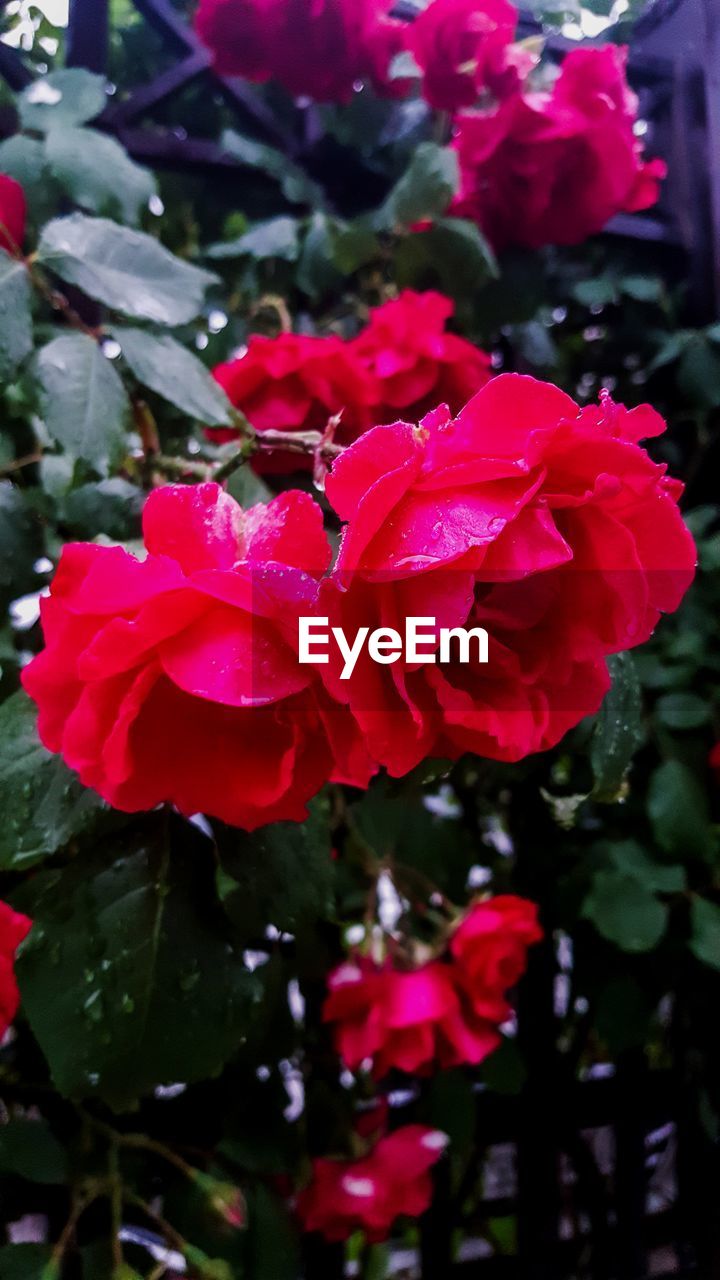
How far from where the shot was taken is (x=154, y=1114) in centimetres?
62

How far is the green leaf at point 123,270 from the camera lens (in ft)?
1.37

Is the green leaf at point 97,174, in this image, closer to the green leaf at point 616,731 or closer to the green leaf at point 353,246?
the green leaf at point 353,246

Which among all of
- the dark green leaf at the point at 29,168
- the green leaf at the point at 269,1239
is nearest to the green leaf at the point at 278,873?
the green leaf at the point at 269,1239

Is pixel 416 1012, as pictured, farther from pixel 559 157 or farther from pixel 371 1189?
pixel 559 157

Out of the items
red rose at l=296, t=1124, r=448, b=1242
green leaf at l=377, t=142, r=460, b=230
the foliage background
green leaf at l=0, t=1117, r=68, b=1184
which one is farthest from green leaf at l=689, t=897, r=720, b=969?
green leaf at l=377, t=142, r=460, b=230

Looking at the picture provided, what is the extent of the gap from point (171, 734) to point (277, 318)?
22.4 inches

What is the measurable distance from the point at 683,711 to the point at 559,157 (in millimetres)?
422

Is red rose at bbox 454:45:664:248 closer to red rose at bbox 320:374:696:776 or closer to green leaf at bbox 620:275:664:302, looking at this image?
green leaf at bbox 620:275:664:302

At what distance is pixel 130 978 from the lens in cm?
31

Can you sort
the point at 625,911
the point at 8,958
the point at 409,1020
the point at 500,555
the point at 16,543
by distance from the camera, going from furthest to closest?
the point at 625,911
the point at 409,1020
the point at 16,543
the point at 8,958
the point at 500,555

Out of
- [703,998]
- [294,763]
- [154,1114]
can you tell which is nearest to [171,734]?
[294,763]

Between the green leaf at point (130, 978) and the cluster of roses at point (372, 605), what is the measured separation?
0.27 ft

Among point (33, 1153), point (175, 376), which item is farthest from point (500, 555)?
point (33, 1153)

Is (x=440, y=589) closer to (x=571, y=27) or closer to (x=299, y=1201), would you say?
(x=299, y=1201)
